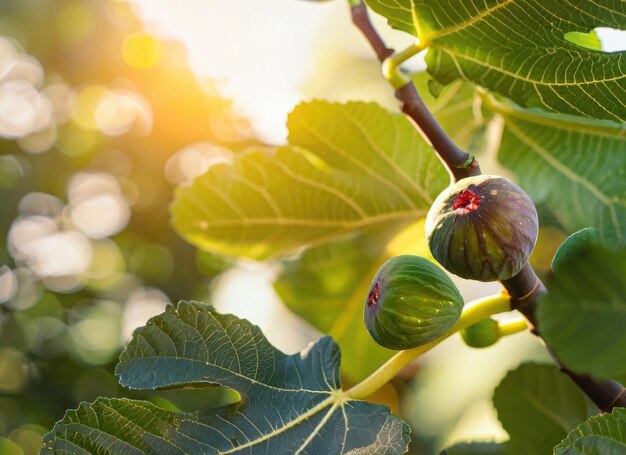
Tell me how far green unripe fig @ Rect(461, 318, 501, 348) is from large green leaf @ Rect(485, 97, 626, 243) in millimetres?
517

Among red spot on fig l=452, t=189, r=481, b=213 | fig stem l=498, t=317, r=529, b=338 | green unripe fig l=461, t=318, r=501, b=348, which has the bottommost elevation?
fig stem l=498, t=317, r=529, b=338

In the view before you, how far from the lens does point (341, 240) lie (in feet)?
6.60

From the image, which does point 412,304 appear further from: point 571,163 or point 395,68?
point 571,163

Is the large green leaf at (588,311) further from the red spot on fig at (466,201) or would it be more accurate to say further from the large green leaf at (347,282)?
the large green leaf at (347,282)

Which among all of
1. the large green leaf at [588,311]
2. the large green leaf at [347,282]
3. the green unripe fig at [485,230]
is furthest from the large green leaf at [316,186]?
the large green leaf at [588,311]

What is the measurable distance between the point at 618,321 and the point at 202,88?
4856 millimetres

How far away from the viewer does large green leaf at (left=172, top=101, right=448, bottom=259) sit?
161 cm

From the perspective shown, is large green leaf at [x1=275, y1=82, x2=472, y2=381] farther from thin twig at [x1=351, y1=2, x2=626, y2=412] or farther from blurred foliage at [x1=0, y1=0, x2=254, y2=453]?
blurred foliage at [x1=0, y1=0, x2=254, y2=453]

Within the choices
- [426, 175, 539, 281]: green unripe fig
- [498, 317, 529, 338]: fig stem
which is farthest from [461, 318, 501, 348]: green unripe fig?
[426, 175, 539, 281]: green unripe fig

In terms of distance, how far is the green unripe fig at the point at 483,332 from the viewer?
3.76ft

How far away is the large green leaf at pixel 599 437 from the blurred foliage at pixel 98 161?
403cm

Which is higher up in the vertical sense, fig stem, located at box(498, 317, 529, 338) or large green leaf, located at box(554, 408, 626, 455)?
fig stem, located at box(498, 317, 529, 338)

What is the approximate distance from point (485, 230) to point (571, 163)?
2.73 feet

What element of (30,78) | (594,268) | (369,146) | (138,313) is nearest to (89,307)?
(138,313)
